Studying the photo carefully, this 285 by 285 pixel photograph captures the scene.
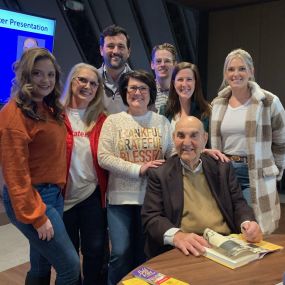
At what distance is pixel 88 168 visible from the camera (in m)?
2.25

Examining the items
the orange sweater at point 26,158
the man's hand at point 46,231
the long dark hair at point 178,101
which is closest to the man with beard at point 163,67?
the long dark hair at point 178,101

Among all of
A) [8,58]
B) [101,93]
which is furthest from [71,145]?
[8,58]

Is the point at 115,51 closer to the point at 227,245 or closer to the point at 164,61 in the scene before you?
the point at 164,61

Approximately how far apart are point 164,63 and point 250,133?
844 mm

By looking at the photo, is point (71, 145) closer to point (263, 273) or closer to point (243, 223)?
point (243, 223)

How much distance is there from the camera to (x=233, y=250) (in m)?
1.49

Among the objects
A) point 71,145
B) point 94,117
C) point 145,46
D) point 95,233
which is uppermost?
point 145,46

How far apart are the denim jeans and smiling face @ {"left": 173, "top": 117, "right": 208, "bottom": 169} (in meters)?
0.65

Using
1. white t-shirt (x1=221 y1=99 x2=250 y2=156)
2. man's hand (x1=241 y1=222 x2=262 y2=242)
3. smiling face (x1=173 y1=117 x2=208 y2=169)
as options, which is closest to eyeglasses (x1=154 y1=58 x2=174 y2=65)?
white t-shirt (x1=221 y1=99 x2=250 y2=156)

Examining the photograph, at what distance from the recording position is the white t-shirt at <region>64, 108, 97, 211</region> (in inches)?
86.6

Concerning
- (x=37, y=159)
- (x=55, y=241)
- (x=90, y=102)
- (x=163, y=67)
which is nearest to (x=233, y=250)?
(x=55, y=241)

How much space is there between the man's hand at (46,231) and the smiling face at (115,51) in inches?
53.1

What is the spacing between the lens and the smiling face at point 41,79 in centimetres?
188

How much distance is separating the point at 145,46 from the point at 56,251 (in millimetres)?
5840
